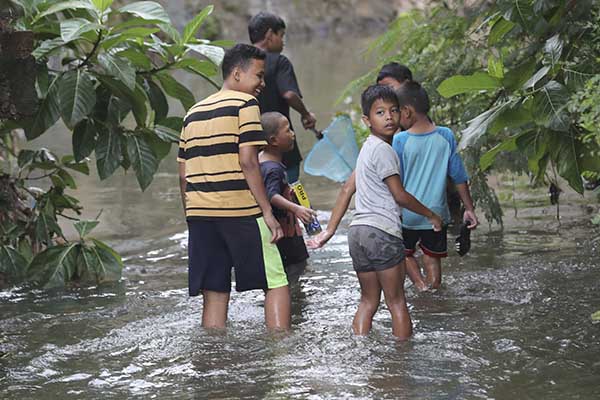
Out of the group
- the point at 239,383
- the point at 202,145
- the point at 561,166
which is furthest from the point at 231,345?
the point at 561,166

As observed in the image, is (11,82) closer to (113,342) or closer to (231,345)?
(113,342)

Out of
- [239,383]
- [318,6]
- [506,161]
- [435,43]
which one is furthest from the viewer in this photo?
[318,6]

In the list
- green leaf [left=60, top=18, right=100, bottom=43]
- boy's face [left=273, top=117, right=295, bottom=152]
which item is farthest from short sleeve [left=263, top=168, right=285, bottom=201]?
green leaf [left=60, top=18, right=100, bottom=43]

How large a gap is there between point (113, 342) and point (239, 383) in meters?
1.15

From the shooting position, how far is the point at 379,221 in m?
5.51

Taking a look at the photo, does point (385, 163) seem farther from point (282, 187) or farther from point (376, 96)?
point (282, 187)

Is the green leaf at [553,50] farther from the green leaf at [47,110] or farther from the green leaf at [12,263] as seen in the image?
the green leaf at [12,263]

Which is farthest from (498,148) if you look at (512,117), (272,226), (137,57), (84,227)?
(84,227)

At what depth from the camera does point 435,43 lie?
27.9 feet

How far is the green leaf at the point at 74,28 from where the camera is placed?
605 cm

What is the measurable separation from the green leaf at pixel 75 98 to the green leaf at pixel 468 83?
7.63 ft

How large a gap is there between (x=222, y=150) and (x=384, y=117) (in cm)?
87

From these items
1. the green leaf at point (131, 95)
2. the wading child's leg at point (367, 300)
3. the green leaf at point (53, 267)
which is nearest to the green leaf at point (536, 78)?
the wading child's leg at point (367, 300)

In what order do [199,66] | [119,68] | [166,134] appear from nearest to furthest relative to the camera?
[119,68]
[199,66]
[166,134]
